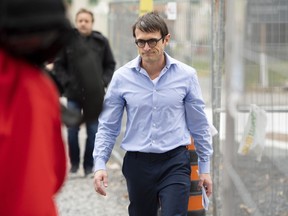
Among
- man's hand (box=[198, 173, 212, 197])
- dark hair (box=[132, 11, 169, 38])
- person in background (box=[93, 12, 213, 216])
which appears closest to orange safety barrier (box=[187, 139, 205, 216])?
man's hand (box=[198, 173, 212, 197])

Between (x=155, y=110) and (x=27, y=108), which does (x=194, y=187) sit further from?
(x=27, y=108)

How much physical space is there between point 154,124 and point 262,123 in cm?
144

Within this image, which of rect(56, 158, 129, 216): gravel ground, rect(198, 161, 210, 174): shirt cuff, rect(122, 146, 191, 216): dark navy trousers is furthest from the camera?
rect(56, 158, 129, 216): gravel ground

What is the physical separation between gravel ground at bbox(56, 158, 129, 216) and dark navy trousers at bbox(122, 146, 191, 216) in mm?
2714

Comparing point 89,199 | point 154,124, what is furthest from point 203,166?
point 89,199

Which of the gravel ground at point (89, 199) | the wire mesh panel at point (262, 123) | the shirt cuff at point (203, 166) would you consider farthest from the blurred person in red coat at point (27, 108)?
the gravel ground at point (89, 199)

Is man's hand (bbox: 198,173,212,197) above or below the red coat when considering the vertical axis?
below

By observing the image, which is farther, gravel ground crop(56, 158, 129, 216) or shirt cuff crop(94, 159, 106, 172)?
Result: gravel ground crop(56, 158, 129, 216)

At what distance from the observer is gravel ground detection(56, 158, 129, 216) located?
8.99 meters

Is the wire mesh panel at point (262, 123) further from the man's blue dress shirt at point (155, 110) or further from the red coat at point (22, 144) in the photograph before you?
the red coat at point (22, 144)

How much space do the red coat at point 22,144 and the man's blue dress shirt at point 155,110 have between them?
2.72 metres

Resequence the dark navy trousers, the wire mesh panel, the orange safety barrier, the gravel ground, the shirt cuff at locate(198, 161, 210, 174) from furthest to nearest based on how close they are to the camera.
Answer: the gravel ground, the wire mesh panel, the orange safety barrier, the shirt cuff at locate(198, 161, 210, 174), the dark navy trousers

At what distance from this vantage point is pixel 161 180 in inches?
218

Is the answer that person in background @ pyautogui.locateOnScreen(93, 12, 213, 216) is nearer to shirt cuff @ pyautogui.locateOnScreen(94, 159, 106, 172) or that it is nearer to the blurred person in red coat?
shirt cuff @ pyautogui.locateOnScreen(94, 159, 106, 172)
